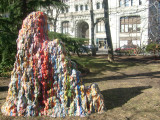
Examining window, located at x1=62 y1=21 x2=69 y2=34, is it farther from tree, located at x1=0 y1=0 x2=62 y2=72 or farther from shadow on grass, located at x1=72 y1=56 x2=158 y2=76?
tree, located at x1=0 y1=0 x2=62 y2=72

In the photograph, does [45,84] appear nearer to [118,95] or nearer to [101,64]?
[118,95]

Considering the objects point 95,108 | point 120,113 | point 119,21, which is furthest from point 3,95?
point 119,21

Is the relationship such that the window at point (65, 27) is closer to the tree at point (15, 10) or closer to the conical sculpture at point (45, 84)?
the tree at point (15, 10)

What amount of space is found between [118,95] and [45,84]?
8.56ft

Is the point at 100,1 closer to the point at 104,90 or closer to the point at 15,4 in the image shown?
the point at 15,4

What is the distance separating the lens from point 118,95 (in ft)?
18.0

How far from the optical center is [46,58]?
3.89 m

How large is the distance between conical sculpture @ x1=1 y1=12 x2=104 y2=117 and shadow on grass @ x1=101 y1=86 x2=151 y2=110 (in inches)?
35.9

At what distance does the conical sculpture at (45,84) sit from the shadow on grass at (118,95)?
35.9 inches

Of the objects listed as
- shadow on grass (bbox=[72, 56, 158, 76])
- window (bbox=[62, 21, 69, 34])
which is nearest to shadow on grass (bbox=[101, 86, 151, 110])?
shadow on grass (bbox=[72, 56, 158, 76])

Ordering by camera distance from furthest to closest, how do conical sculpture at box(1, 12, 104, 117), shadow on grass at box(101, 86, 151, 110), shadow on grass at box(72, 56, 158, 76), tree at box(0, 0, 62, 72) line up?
shadow on grass at box(72, 56, 158, 76)
tree at box(0, 0, 62, 72)
shadow on grass at box(101, 86, 151, 110)
conical sculpture at box(1, 12, 104, 117)

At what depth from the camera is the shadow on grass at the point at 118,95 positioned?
4736 mm

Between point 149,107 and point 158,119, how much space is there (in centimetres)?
70

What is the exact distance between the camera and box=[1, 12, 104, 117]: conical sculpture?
3.90 m
